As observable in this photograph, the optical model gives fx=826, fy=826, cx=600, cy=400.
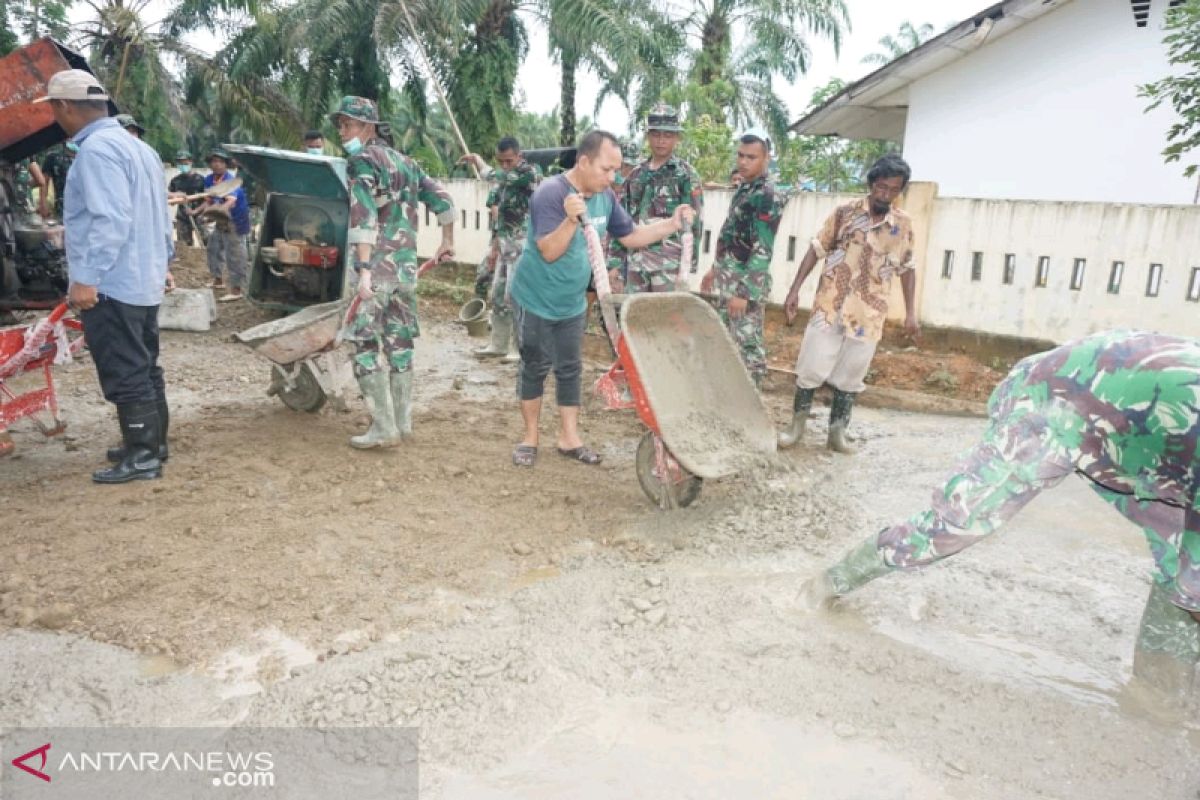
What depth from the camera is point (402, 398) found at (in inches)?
184

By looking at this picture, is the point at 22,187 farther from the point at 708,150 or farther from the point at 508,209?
the point at 708,150

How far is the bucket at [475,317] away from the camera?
24.4ft

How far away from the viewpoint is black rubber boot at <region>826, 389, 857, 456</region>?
4879 millimetres

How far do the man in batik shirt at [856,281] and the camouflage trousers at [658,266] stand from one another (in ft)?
2.82

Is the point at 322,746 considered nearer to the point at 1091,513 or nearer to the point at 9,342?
the point at 9,342

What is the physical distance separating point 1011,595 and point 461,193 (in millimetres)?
10737

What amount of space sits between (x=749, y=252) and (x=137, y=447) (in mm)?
3549

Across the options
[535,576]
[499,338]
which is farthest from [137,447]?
[499,338]

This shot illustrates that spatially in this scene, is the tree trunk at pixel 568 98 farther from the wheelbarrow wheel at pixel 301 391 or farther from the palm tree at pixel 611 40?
the wheelbarrow wheel at pixel 301 391

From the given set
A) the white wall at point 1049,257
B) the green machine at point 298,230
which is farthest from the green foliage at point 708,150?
the green machine at point 298,230

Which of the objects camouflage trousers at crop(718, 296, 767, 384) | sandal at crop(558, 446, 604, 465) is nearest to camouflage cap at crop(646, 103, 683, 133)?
camouflage trousers at crop(718, 296, 767, 384)

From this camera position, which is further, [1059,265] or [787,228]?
[787,228]

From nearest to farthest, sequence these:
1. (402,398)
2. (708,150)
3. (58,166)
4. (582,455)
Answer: (582,455) < (402,398) < (58,166) < (708,150)

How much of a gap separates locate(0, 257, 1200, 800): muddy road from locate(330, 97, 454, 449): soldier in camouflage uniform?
1.21ft
